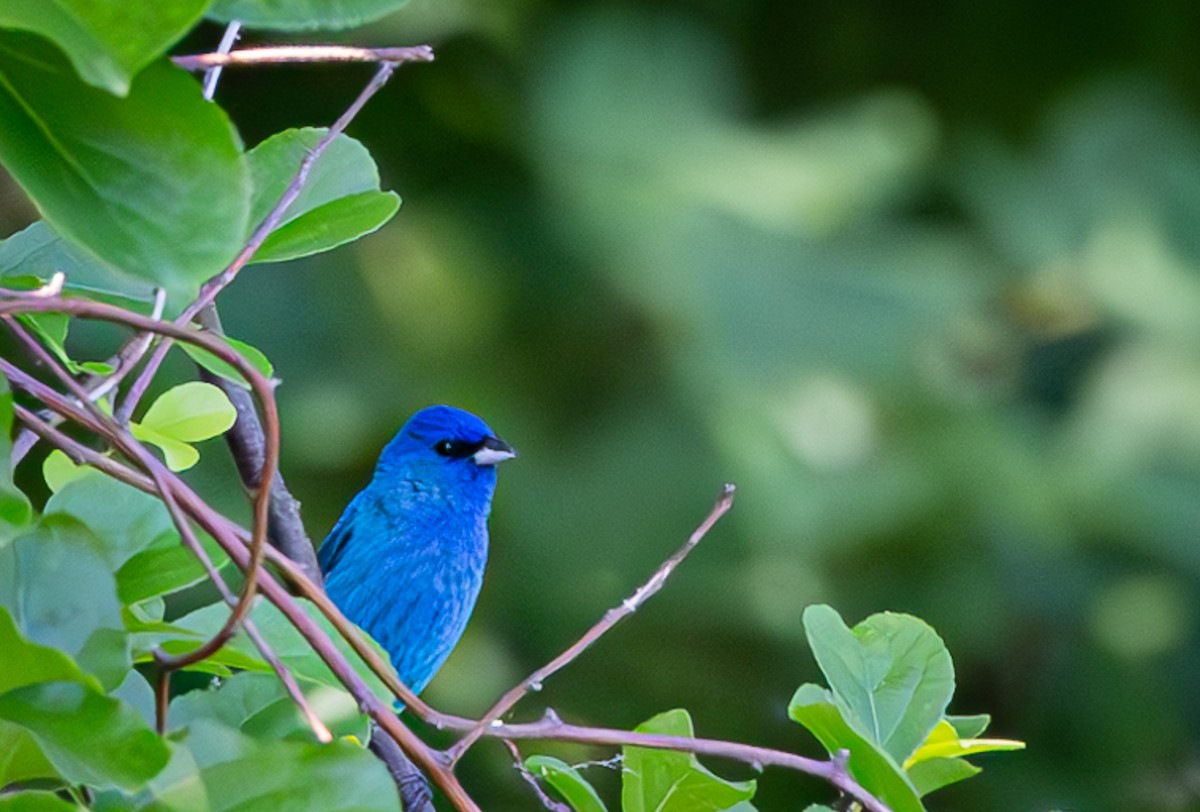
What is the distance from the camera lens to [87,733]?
487 mm

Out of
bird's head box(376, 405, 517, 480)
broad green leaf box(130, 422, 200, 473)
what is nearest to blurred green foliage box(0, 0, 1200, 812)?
bird's head box(376, 405, 517, 480)

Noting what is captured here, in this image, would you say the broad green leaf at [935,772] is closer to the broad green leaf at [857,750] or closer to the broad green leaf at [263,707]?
the broad green leaf at [857,750]

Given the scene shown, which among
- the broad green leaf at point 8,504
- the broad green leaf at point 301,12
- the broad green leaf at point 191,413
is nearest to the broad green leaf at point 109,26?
the broad green leaf at point 301,12

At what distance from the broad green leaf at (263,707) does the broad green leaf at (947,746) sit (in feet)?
0.87

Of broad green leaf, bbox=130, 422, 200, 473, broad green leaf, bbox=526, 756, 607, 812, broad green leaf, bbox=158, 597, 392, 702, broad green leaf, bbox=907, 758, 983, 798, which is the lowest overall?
broad green leaf, bbox=526, 756, 607, 812

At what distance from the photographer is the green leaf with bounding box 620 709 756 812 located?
2.19 feet

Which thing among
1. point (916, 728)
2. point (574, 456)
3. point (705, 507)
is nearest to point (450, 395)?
point (574, 456)

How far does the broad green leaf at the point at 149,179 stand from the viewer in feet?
1.49

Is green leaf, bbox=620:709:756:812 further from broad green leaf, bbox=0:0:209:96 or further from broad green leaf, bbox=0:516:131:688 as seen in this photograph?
broad green leaf, bbox=0:0:209:96

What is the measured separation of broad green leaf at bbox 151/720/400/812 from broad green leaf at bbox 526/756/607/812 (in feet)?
0.57

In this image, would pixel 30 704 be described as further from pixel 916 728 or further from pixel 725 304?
pixel 725 304

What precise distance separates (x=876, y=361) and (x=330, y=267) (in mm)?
1016

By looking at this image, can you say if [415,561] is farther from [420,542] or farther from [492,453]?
[492,453]

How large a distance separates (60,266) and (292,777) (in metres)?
0.30
